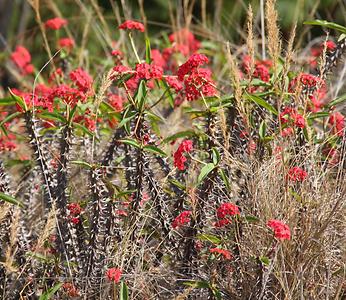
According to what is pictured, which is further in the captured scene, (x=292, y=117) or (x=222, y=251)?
(x=292, y=117)

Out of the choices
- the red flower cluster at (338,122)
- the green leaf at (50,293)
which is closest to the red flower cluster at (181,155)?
the green leaf at (50,293)

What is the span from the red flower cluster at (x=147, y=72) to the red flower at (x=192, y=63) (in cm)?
8

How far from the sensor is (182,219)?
2.83 metres

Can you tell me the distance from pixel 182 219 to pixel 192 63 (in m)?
0.55

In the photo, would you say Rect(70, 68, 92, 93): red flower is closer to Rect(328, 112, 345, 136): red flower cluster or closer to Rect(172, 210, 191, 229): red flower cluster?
Rect(172, 210, 191, 229): red flower cluster

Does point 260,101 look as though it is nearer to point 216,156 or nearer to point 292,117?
point 292,117

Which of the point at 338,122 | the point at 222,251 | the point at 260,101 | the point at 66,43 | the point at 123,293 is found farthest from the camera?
the point at 66,43

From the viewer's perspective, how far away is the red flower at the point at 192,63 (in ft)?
9.23

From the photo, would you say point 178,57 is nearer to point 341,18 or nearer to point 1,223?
point 1,223

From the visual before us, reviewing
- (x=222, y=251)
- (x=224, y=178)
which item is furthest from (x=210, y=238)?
(x=224, y=178)

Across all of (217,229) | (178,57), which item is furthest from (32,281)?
(178,57)

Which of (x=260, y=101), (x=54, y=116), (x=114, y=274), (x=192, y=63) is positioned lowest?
(x=114, y=274)

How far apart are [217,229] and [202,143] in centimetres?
44

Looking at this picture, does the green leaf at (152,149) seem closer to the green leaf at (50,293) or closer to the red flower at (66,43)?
the green leaf at (50,293)
